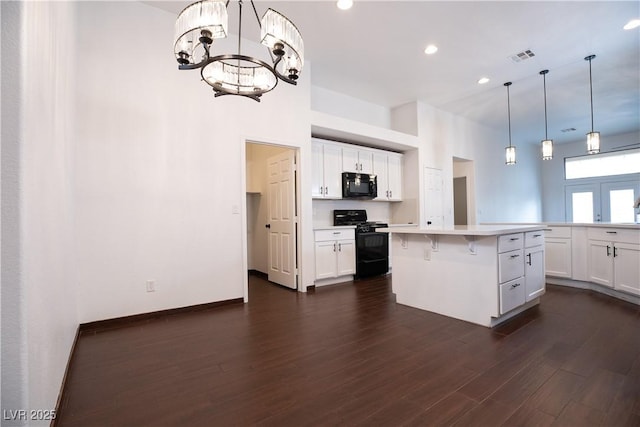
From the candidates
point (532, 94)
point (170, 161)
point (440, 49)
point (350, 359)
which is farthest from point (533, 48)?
point (170, 161)

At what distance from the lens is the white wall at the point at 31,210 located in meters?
0.96

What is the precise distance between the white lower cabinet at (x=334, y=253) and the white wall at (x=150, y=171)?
48.0 inches

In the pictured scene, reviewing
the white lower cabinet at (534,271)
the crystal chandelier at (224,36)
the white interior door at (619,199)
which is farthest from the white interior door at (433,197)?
the white interior door at (619,199)

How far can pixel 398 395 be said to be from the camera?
167 centimetres

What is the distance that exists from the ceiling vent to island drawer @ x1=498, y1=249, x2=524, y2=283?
2953 millimetres

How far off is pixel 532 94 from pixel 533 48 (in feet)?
6.20

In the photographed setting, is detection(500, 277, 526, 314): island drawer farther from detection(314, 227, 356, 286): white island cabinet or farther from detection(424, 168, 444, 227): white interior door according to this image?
detection(424, 168, 444, 227): white interior door

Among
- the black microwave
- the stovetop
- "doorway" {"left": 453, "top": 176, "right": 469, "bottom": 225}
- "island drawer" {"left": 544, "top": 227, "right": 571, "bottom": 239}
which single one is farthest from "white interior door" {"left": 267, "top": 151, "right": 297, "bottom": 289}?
"doorway" {"left": 453, "top": 176, "right": 469, "bottom": 225}

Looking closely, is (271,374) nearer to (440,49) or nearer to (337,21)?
(337,21)

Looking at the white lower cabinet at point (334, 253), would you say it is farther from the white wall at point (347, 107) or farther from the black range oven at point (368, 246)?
the white wall at point (347, 107)

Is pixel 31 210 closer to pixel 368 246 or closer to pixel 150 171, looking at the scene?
pixel 150 171

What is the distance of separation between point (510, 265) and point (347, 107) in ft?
12.9

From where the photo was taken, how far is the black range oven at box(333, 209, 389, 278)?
4.79 meters

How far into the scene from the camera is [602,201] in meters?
8.19
